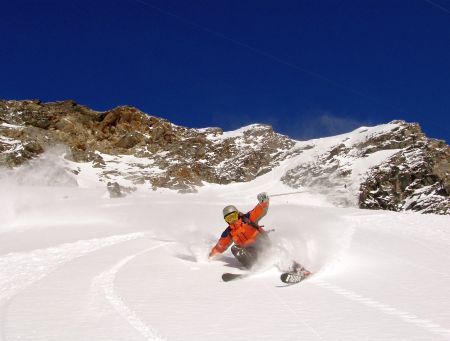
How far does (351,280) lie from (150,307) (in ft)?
11.7

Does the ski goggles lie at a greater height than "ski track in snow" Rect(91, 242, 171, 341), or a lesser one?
greater

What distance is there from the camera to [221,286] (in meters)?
8.04

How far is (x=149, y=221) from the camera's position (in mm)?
21938

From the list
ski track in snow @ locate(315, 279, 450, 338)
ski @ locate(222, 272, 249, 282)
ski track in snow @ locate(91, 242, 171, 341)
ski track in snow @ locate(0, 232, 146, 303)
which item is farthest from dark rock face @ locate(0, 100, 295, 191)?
ski track in snow @ locate(315, 279, 450, 338)

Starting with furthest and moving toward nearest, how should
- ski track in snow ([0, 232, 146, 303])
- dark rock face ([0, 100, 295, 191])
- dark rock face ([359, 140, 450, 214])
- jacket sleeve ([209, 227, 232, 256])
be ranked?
1. dark rock face ([0, 100, 295, 191])
2. dark rock face ([359, 140, 450, 214])
3. jacket sleeve ([209, 227, 232, 256])
4. ski track in snow ([0, 232, 146, 303])

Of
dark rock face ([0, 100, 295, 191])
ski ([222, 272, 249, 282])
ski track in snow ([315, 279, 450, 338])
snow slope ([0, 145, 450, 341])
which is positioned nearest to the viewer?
ski track in snow ([315, 279, 450, 338])

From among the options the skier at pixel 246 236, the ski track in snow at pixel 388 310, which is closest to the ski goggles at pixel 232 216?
the skier at pixel 246 236

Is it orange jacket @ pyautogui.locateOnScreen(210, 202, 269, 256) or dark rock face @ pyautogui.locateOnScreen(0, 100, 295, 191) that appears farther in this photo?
dark rock face @ pyautogui.locateOnScreen(0, 100, 295, 191)

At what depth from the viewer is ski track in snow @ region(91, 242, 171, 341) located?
17.1 feet

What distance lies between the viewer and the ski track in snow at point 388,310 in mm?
5145

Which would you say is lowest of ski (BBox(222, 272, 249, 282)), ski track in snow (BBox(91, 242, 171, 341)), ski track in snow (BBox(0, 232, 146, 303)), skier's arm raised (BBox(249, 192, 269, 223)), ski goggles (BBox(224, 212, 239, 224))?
ski track in snow (BBox(0, 232, 146, 303))

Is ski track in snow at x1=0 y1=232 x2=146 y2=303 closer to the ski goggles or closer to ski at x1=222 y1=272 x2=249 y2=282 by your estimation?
ski at x1=222 y1=272 x2=249 y2=282

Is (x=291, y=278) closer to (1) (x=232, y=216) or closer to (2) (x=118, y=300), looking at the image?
(1) (x=232, y=216)

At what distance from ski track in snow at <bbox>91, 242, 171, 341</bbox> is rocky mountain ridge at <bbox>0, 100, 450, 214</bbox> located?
237ft
